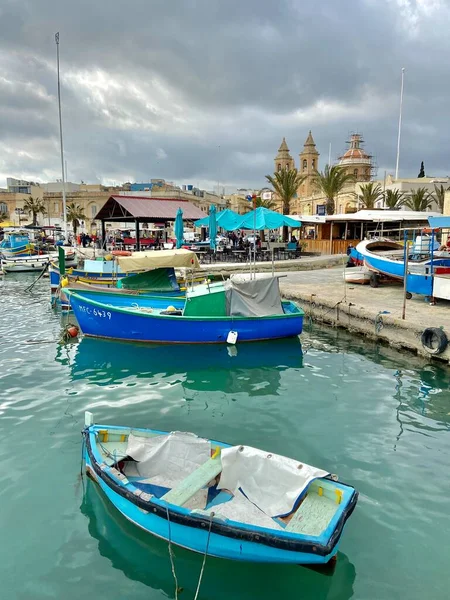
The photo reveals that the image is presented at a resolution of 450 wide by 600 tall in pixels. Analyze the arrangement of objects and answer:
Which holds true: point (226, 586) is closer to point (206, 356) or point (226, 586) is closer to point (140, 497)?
point (140, 497)

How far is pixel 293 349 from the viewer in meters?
13.9

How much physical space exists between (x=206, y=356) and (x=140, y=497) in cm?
832

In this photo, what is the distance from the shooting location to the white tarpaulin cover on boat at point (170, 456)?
589cm

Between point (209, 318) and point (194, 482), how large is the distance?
8460mm

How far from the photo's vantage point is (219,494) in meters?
5.49

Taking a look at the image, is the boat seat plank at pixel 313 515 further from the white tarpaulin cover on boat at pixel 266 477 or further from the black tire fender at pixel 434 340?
the black tire fender at pixel 434 340

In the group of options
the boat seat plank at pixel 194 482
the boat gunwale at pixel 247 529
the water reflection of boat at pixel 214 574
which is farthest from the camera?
the boat seat plank at pixel 194 482

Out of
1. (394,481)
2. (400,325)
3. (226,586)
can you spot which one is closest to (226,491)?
(226,586)

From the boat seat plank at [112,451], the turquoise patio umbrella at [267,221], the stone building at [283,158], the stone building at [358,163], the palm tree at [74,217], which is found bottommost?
the boat seat plank at [112,451]

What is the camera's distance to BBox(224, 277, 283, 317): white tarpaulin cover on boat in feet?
45.4

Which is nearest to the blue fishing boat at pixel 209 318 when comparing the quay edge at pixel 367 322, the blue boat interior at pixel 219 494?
the quay edge at pixel 367 322

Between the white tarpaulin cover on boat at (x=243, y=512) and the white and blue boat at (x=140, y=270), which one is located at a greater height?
the white and blue boat at (x=140, y=270)

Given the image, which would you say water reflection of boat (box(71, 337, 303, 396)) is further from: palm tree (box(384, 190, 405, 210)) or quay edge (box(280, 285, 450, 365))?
palm tree (box(384, 190, 405, 210))

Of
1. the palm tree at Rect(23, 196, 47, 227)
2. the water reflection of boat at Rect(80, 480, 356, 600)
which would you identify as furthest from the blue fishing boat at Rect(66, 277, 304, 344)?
the palm tree at Rect(23, 196, 47, 227)
